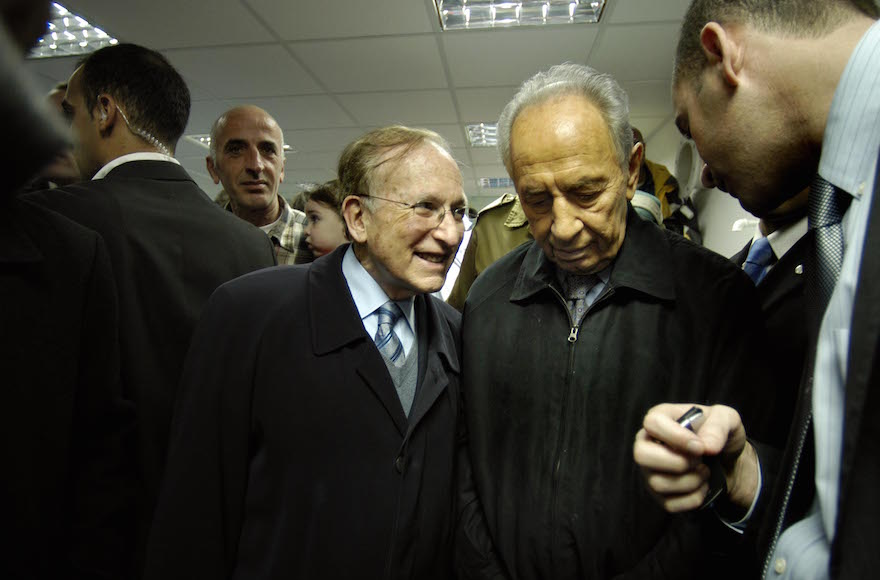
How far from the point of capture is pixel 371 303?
46.9 inches

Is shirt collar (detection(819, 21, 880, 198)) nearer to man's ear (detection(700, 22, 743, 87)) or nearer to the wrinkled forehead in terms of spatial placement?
man's ear (detection(700, 22, 743, 87))

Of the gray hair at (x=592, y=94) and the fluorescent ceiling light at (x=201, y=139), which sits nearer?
the gray hair at (x=592, y=94)

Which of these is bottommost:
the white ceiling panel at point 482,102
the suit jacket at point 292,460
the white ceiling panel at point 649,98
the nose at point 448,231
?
the suit jacket at point 292,460

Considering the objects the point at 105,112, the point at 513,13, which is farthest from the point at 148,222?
the point at 513,13

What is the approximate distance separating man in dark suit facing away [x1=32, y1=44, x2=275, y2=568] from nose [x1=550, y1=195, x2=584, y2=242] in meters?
0.93

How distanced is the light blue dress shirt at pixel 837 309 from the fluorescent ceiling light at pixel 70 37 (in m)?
4.31

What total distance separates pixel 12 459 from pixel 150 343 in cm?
40

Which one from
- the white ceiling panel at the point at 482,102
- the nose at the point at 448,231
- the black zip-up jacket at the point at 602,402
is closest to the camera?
the black zip-up jacket at the point at 602,402

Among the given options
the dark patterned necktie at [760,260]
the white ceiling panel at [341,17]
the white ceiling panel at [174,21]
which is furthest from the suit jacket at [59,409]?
the white ceiling panel at [174,21]

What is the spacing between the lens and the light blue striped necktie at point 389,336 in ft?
3.81

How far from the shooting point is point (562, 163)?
3.53ft

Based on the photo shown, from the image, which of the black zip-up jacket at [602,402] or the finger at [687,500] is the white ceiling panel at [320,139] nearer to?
the black zip-up jacket at [602,402]

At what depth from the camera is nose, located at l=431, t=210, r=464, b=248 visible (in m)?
1.22

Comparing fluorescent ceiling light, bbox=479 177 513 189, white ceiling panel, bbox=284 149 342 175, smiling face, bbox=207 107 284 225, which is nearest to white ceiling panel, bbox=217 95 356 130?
white ceiling panel, bbox=284 149 342 175
